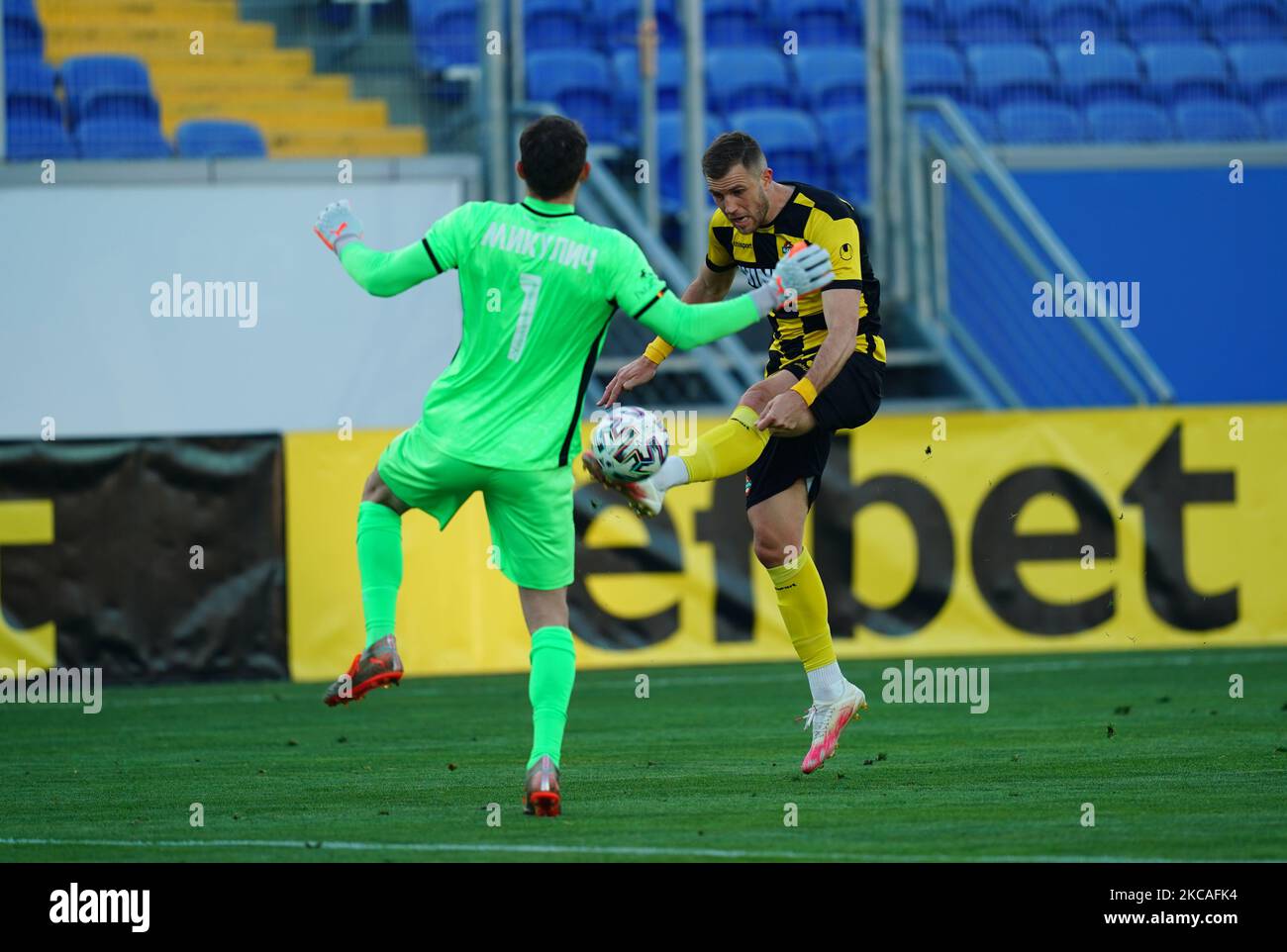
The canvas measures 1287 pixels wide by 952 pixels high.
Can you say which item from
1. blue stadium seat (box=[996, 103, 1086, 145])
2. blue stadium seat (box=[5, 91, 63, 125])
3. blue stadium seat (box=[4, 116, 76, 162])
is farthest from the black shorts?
blue stadium seat (box=[996, 103, 1086, 145])

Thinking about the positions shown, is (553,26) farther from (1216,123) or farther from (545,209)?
(545,209)

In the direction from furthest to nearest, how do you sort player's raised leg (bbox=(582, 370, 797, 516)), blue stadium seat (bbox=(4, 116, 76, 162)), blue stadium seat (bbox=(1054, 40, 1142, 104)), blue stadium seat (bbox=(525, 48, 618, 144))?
blue stadium seat (bbox=(1054, 40, 1142, 104)) → blue stadium seat (bbox=(525, 48, 618, 144)) → blue stadium seat (bbox=(4, 116, 76, 162)) → player's raised leg (bbox=(582, 370, 797, 516))

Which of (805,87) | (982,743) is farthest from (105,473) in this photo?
(805,87)

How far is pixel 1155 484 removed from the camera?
1246 cm

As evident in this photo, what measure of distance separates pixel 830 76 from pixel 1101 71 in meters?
2.23

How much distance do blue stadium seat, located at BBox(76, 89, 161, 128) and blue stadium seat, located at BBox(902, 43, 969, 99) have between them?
5.93 meters

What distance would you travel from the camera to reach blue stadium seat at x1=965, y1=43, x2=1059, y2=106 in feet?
52.9

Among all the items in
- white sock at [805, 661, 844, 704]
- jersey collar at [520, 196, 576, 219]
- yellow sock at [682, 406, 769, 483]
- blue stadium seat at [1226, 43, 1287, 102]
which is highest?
blue stadium seat at [1226, 43, 1287, 102]

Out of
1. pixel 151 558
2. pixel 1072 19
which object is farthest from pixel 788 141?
pixel 151 558

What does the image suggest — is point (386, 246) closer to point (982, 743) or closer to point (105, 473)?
point (105, 473)

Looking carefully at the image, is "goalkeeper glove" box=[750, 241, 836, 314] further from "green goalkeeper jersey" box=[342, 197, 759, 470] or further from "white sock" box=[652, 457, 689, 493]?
"white sock" box=[652, 457, 689, 493]

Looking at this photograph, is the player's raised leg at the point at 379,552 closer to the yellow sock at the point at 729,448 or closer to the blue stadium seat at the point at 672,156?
the yellow sock at the point at 729,448

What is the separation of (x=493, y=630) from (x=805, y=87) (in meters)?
6.35

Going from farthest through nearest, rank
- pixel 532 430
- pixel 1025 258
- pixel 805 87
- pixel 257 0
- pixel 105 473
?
pixel 805 87 < pixel 257 0 < pixel 1025 258 < pixel 105 473 < pixel 532 430
